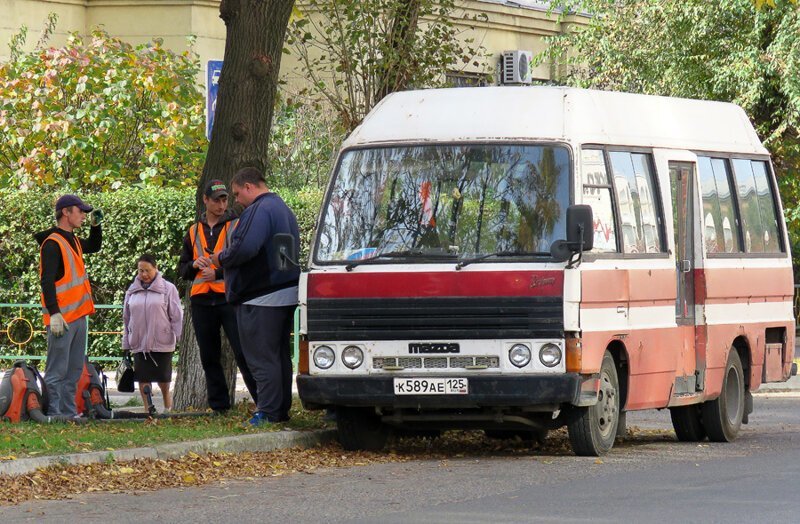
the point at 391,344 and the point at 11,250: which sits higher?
the point at 11,250

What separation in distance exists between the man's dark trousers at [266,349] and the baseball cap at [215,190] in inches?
44.4

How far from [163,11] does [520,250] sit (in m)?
22.3

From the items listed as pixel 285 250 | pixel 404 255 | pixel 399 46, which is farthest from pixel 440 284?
pixel 399 46

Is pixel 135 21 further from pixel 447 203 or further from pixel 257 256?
pixel 447 203

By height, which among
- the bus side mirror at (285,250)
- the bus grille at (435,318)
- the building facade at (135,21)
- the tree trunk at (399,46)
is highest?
the building facade at (135,21)

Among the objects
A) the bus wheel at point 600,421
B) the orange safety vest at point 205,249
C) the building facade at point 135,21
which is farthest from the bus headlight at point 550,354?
the building facade at point 135,21

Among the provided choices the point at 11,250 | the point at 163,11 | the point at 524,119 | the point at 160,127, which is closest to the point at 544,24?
the point at 163,11

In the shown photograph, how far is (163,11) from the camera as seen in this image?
3378 cm

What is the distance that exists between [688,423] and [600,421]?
230 cm

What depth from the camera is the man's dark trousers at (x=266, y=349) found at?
540 inches

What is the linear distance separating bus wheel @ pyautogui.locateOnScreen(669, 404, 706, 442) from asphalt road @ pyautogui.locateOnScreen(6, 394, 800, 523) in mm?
1433

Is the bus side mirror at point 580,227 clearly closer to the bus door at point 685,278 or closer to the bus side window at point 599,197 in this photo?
the bus side window at point 599,197

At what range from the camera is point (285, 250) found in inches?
514

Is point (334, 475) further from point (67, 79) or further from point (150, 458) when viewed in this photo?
point (67, 79)
